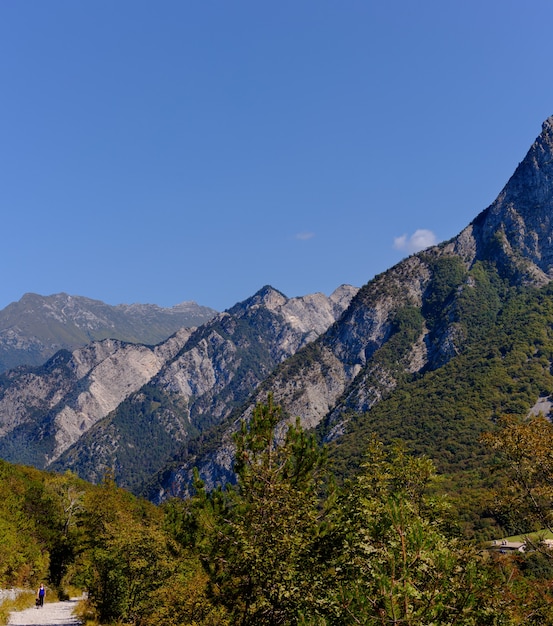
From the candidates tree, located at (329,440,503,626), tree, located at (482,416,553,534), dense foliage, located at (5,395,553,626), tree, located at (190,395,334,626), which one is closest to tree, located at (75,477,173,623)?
dense foliage, located at (5,395,553,626)

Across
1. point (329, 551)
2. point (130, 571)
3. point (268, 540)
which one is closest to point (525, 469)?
point (329, 551)

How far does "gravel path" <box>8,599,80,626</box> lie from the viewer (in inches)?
1307

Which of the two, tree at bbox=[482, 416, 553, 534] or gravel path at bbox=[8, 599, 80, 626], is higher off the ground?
tree at bbox=[482, 416, 553, 534]

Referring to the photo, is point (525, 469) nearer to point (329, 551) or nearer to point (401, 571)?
point (329, 551)

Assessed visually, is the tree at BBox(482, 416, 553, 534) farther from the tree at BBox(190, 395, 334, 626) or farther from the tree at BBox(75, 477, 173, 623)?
the tree at BBox(75, 477, 173, 623)

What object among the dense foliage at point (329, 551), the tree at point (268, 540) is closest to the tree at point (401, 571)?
the dense foliage at point (329, 551)

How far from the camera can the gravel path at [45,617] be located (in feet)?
109

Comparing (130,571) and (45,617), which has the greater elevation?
(130,571)

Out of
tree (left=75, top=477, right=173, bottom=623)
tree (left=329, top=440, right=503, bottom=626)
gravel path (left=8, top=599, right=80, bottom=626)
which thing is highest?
tree (left=329, top=440, right=503, bottom=626)

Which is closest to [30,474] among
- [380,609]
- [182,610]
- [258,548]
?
[182,610]

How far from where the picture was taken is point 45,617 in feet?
120

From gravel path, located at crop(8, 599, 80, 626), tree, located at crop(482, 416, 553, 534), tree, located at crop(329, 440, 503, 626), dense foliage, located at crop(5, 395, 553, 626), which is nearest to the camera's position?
tree, located at crop(329, 440, 503, 626)

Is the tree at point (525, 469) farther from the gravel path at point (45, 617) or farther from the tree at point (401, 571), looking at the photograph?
the gravel path at point (45, 617)

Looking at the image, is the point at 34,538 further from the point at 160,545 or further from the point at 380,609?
the point at 380,609
